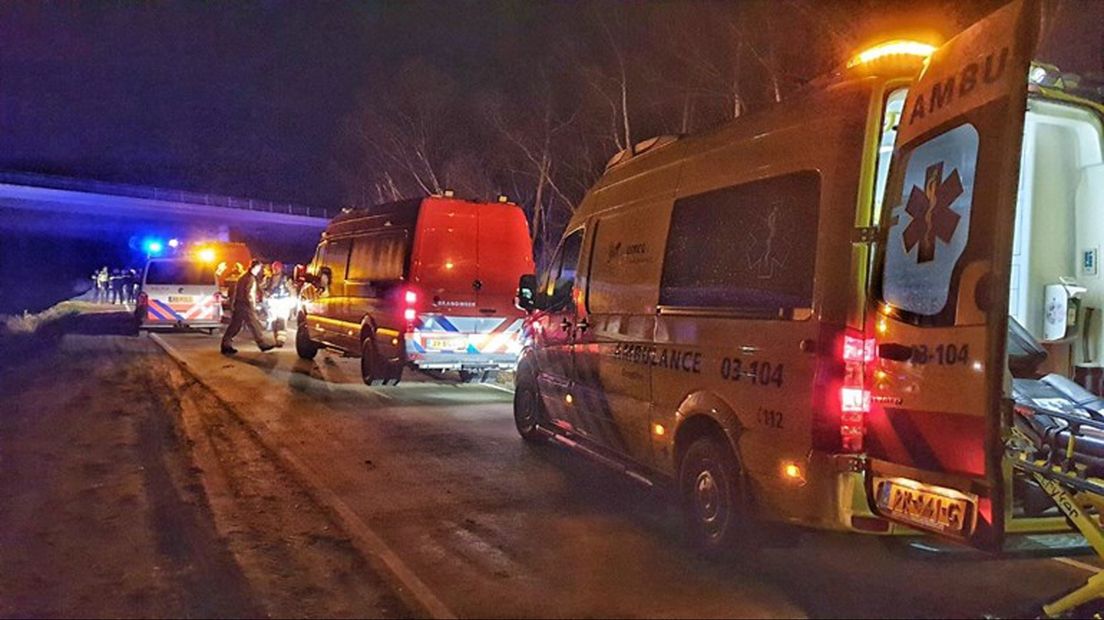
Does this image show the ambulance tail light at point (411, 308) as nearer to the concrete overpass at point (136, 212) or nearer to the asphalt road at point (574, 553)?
the asphalt road at point (574, 553)

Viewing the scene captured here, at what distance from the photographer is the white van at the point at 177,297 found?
20.7 meters

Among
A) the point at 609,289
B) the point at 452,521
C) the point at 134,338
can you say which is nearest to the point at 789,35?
the point at 609,289

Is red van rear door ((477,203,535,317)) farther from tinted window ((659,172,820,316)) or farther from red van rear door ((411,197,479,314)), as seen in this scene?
tinted window ((659,172,820,316))

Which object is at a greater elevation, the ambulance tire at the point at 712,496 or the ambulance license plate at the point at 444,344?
the ambulance license plate at the point at 444,344

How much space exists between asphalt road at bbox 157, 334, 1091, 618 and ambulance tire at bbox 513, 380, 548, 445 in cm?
16

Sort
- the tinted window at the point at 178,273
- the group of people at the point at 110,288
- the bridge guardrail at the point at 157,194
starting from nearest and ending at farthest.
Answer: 1. the tinted window at the point at 178,273
2. the group of people at the point at 110,288
3. the bridge guardrail at the point at 157,194

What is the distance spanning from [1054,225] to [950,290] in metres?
2.69

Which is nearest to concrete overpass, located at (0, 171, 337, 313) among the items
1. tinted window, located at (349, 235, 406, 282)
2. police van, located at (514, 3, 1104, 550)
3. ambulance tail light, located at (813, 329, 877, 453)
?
tinted window, located at (349, 235, 406, 282)

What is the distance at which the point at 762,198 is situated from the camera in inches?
199

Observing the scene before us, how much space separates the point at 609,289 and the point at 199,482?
356 cm

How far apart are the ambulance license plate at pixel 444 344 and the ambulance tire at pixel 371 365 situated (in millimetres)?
1020

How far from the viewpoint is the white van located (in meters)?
20.7

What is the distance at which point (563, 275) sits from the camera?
25.9 ft

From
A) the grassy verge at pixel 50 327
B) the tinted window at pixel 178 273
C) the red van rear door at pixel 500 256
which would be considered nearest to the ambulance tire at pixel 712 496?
the red van rear door at pixel 500 256
